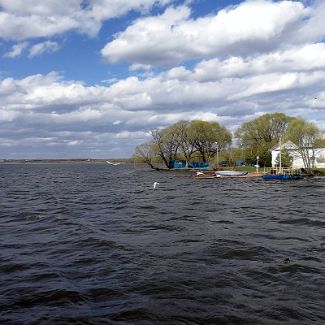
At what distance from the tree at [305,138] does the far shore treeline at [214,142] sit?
14034 mm

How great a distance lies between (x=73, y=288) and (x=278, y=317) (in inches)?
205

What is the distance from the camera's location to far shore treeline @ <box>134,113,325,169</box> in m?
106

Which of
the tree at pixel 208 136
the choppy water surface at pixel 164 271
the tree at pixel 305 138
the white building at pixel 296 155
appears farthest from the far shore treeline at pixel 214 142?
the choppy water surface at pixel 164 271

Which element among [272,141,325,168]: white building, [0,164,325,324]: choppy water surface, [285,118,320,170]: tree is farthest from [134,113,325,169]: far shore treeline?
[0,164,325,324]: choppy water surface

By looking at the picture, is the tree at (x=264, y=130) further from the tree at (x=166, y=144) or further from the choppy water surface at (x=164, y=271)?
the choppy water surface at (x=164, y=271)

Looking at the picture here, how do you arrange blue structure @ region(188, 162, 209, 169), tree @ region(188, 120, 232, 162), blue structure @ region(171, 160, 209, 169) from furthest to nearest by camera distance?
blue structure @ region(171, 160, 209, 169), blue structure @ region(188, 162, 209, 169), tree @ region(188, 120, 232, 162)

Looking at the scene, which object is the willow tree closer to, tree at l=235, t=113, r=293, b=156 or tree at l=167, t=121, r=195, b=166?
tree at l=235, t=113, r=293, b=156

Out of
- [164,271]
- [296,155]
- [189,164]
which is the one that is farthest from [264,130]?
[164,271]

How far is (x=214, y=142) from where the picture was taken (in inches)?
4641

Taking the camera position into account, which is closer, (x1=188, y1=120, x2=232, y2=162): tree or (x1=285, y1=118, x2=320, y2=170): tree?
(x1=285, y1=118, x2=320, y2=170): tree

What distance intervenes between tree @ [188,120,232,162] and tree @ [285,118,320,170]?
34.6 m

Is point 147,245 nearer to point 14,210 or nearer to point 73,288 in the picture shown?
point 73,288

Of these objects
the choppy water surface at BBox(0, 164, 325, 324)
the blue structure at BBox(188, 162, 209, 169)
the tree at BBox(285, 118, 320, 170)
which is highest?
the tree at BBox(285, 118, 320, 170)

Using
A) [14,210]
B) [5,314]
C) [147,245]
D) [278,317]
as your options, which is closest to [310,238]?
[147,245]
